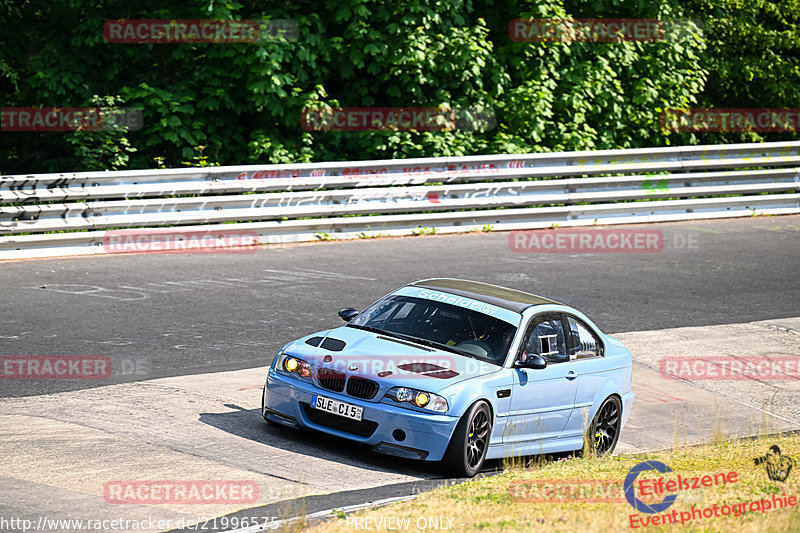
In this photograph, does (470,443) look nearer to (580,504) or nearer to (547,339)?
(547,339)

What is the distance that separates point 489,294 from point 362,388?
2.02 metres

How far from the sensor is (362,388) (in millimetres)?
8789

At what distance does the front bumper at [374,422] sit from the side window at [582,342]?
207cm

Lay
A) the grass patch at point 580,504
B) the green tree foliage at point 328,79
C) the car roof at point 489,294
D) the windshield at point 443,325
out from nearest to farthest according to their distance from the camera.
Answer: the grass patch at point 580,504 < the windshield at point 443,325 < the car roof at point 489,294 < the green tree foliage at point 328,79

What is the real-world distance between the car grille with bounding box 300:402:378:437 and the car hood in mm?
333

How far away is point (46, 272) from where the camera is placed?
14.4 metres

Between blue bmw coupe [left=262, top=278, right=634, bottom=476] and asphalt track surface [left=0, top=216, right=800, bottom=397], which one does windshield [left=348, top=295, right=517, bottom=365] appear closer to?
blue bmw coupe [left=262, top=278, right=634, bottom=476]

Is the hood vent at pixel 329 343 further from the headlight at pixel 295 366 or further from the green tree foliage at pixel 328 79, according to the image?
the green tree foliage at pixel 328 79

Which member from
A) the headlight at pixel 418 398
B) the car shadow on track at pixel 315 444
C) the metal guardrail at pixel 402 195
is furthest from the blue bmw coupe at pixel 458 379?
the metal guardrail at pixel 402 195

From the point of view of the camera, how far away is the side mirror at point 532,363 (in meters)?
9.29

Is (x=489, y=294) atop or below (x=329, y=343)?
atop

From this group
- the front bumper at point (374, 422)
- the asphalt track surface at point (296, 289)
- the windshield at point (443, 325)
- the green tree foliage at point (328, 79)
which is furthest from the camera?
the green tree foliage at point (328, 79)

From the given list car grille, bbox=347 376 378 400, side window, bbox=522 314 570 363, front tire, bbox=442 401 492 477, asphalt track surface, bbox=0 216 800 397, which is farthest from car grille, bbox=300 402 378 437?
asphalt track surface, bbox=0 216 800 397

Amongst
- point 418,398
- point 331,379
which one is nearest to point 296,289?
point 331,379
